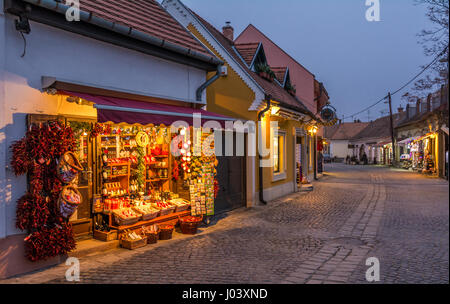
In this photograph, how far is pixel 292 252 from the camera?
6562 mm

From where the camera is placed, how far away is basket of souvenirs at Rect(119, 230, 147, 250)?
678 cm

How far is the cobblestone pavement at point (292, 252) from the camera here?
518cm

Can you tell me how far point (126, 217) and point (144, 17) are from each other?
456cm

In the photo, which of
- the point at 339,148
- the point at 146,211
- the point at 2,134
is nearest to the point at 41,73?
the point at 2,134

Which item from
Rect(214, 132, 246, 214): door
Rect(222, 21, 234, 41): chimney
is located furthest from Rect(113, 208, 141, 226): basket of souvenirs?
Rect(222, 21, 234, 41): chimney

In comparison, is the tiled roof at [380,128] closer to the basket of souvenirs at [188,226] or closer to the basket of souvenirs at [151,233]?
the basket of souvenirs at [188,226]

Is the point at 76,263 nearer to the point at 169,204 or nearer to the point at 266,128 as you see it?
the point at 169,204

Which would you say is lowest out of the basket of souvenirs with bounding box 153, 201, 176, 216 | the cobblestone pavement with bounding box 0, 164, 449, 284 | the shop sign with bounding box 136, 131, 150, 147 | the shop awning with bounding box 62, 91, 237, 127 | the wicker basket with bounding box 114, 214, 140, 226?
the cobblestone pavement with bounding box 0, 164, 449, 284

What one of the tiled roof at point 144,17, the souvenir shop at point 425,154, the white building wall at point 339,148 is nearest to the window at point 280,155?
the tiled roof at point 144,17

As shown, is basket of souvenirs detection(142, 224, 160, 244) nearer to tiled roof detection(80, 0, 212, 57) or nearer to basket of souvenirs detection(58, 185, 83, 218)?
basket of souvenirs detection(58, 185, 83, 218)

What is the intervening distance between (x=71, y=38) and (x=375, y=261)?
249 inches

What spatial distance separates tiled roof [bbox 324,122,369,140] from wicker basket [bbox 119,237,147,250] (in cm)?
5657

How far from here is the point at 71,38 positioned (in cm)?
616

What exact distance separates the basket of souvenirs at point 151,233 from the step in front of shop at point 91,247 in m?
0.61
